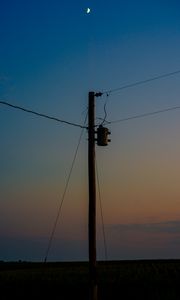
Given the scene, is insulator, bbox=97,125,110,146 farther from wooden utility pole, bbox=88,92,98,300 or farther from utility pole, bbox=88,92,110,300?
wooden utility pole, bbox=88,92,98,300

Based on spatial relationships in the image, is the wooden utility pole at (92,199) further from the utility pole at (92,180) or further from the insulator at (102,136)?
the insulator at (102,136)

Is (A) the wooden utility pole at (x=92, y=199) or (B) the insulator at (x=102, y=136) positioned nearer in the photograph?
(A) the wooden utility pole at (x=92, y=199)

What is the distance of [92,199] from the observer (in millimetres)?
19328

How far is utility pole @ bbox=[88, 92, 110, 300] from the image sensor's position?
18891 millimetres

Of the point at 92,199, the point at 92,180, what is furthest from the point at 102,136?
the point at 92,199

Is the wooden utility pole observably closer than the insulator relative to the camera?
Yes

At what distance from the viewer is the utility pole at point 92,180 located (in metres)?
18.9

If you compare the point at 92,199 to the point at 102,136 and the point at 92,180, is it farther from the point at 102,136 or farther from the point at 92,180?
the point at 102,136

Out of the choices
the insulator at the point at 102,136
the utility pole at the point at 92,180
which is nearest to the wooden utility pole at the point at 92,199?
the utility pole at the point at 92,180

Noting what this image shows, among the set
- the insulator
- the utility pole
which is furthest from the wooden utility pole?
the insulator

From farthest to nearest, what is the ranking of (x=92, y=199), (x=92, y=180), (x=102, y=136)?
(x=102, y=136) < (x=92, y=180) < (x=92, y=199)

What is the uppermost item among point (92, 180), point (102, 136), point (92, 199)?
point (102, 136)

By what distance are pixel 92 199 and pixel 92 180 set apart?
2.07 feet

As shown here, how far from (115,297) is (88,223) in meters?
15.3
